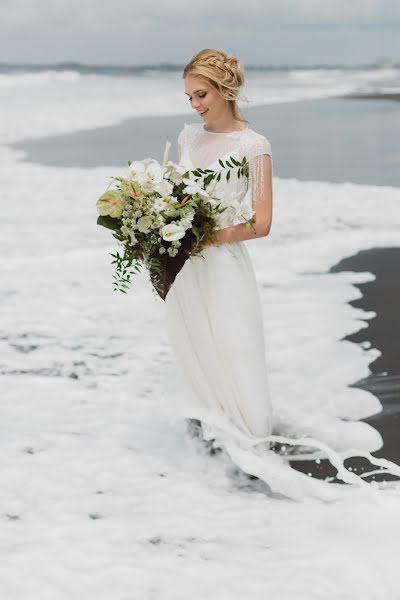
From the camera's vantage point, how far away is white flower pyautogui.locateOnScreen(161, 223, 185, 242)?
355 centimetres

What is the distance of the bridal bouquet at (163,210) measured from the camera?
3.57 m

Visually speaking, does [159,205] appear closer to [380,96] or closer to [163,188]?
[163,188]

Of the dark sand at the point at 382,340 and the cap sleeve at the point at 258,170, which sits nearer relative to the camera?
the cap sleeve at the point at 258,170

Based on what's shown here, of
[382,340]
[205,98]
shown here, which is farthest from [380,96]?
[205,98]

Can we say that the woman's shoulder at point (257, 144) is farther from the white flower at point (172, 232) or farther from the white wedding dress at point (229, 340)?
the white flower at point (172, 232)

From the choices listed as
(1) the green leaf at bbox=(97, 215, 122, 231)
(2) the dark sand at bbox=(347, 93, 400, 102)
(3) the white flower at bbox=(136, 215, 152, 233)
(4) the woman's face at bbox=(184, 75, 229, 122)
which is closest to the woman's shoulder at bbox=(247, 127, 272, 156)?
(4) the woman's face at bbox=(184, 75, 229, 122)

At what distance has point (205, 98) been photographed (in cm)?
373

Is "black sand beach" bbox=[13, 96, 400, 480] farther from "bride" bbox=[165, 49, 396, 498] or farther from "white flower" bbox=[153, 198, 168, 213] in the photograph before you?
"white flower" bbox=[153, 198, 168, 213]

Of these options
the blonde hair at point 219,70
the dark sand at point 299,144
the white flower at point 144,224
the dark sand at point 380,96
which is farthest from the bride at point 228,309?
the dark sand at point 380,96

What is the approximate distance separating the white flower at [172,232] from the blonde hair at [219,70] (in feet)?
2.07

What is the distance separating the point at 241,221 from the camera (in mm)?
3701

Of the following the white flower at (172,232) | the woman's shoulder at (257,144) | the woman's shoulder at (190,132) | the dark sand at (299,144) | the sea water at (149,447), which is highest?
the dark sand at (299,144)

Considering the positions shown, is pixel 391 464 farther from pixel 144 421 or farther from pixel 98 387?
pixel 98 387

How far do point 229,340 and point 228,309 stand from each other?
15 cm
